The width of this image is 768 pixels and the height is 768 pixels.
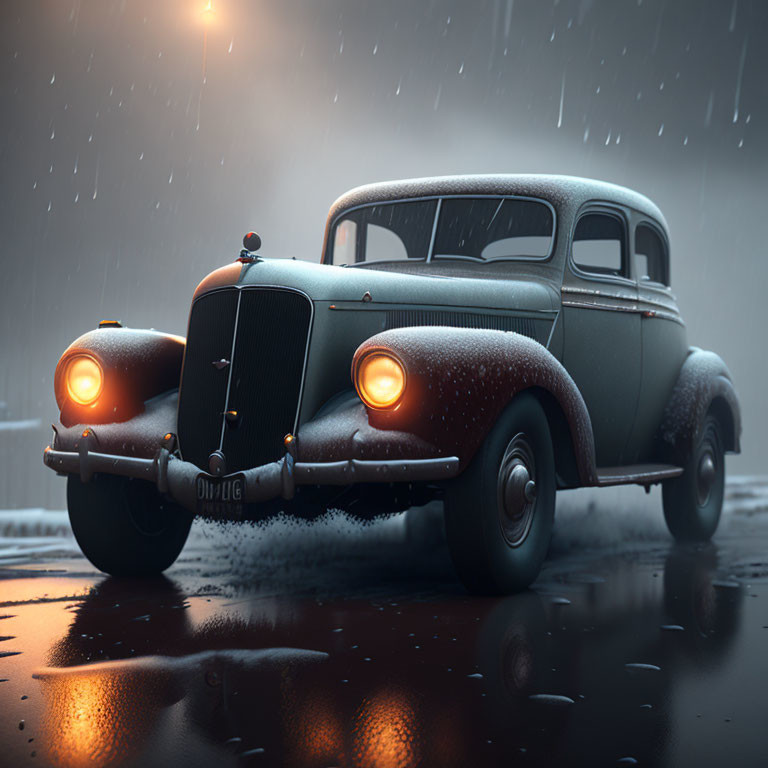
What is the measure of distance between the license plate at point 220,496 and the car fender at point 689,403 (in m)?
3.13

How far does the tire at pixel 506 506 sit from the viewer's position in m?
3.58

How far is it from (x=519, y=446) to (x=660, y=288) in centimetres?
242

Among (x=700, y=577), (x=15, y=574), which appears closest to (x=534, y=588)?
(x=700, y=577)

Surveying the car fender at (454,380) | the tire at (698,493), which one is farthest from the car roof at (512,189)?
the tire at (698,493)

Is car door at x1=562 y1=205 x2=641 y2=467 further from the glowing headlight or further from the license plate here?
the glowing headlight

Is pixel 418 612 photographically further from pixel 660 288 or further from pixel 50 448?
pixel 660 288

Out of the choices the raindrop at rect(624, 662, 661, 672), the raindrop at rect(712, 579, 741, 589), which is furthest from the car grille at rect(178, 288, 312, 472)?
the raindrop at rect(712, 579, 741, 589)

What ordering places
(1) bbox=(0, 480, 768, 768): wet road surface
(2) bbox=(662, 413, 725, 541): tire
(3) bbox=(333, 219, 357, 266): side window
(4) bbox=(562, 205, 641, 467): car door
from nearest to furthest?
(1) bbox=(0, 480, 768, 768): wet road surface < (4) bbox=(562, 205, 641, 467): car door < (3) bbox=(333, 219, 357, 266): side window < (2) bbox=(662, 413, 725, 541): tire

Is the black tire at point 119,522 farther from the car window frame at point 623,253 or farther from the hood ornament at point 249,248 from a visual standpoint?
the car window frame at point 623,253

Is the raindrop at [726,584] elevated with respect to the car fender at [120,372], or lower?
lower

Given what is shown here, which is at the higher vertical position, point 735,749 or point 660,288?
point 660,288

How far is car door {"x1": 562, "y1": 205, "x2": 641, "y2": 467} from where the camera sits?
15.9 ft

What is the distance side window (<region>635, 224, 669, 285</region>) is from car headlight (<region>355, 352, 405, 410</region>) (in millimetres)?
2552

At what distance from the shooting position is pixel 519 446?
390cm
